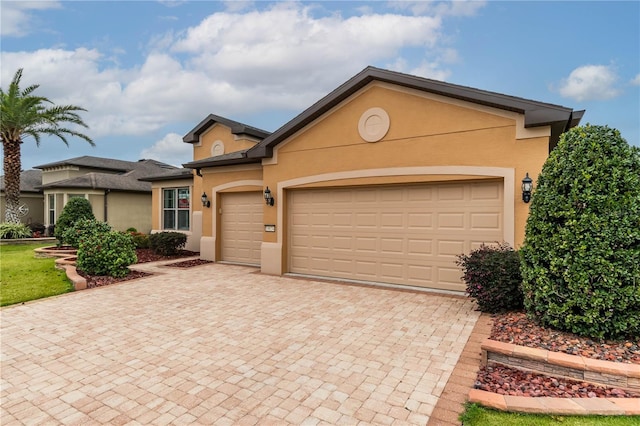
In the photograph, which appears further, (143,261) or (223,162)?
(143,261)

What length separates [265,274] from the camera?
10117mm

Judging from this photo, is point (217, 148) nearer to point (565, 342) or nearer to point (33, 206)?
point (565, 342)

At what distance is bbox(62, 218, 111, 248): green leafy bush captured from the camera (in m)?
10.6

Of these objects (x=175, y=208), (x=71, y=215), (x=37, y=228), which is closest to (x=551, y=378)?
(x=175, y=208)

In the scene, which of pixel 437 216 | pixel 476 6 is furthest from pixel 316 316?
pixel 476 6

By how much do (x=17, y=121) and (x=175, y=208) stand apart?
417 inches

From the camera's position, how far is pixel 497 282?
5.80m

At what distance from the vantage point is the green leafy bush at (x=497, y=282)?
5.78 m

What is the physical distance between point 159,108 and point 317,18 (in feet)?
59.5

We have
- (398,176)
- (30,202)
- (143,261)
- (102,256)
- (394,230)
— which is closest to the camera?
(398,176)

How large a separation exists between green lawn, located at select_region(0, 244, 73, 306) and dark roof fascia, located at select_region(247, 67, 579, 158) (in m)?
6.17

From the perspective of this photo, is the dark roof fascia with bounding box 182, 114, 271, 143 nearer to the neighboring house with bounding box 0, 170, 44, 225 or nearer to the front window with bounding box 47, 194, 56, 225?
the front window with bounding box 47, 194, 56, 225

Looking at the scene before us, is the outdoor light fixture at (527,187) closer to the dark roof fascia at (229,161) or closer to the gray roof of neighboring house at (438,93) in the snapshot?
the gray roof of neighboring house at (438,93)

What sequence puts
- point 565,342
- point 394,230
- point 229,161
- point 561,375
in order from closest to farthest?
point 561,375 < point 565,342 < point 394,230 < point 229,161
